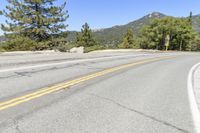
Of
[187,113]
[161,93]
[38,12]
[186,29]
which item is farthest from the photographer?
[186,29]

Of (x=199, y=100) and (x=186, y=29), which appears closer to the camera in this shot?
(x=199, y=100)

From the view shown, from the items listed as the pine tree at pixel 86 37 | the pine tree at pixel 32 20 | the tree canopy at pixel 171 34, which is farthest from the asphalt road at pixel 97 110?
the pine tree at pixel 86 37

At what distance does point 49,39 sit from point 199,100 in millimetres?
40457

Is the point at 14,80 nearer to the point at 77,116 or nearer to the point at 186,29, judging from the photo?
the point at 77,116

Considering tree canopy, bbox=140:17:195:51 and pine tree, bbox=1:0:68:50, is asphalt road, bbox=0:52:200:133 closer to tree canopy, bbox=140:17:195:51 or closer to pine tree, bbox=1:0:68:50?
pine tree, bbox=1:0:68:50

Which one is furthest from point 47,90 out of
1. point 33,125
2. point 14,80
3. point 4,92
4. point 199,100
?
point 199,100

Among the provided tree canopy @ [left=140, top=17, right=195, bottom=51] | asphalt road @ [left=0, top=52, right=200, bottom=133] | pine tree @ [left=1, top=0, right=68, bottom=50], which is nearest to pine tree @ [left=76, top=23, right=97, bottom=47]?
tree canopy @ [left=140, top=17, right=195, bottom=51]

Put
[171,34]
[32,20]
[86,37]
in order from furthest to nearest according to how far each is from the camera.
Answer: [86,37]
[171,34]
[32,20]

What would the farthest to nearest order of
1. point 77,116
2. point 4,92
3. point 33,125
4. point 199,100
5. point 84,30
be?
1. point 84,30
2. point 199,100
3. point 4,92
4. point 77,116
5. point 33,125

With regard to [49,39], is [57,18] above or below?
above

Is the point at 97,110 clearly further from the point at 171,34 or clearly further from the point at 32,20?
the point at 171,34

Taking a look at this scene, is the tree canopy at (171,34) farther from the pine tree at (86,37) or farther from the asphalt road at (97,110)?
the asphalt road at (97,110)

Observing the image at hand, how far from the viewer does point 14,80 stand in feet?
34.4

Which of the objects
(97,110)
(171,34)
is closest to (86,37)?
(171,34)
